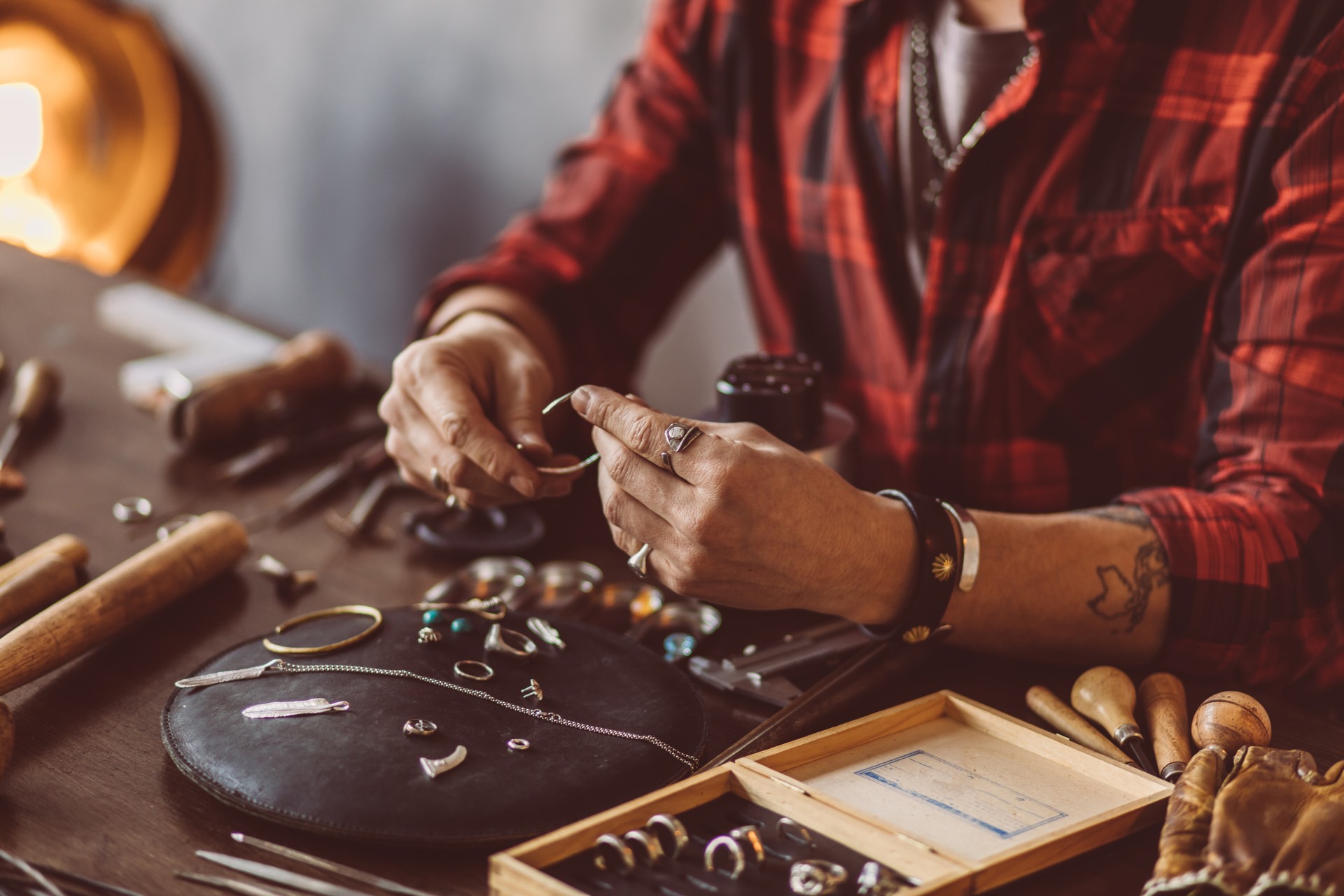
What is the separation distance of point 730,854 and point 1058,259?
0.91 m

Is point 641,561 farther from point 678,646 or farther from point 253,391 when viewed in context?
point 253,391

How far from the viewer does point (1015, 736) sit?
896 mm

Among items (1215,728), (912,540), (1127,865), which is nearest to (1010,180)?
(912,540)

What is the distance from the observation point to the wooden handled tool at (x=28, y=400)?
1516mm

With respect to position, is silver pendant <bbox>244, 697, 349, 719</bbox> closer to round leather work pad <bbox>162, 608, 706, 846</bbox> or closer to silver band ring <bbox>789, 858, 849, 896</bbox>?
round leather work pad <bbox>162, 608, 706, 846</bbox>

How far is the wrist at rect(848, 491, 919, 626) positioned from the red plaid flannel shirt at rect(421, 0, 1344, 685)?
0.26m

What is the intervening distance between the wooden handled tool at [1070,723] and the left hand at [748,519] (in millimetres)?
136

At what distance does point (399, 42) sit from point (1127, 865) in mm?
2900

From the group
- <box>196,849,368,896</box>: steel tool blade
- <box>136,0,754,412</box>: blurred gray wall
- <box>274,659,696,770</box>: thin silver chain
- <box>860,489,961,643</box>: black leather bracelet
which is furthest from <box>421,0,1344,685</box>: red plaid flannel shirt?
<box>136,0,754,412</box>: blurred gray wall

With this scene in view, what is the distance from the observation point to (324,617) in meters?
1.07

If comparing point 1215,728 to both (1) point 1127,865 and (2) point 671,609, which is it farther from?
(2) point 671,609

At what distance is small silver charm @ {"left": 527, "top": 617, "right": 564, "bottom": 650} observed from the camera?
3.32 feet

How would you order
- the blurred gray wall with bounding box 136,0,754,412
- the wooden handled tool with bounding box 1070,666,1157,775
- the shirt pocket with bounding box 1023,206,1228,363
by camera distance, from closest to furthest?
the wooden handled tool with bounding box 1070,666,1157,775 → the shirt pocket with bounding box 1023,206,1228,363 → the blurred gray wall with bounding box 136,0,754,412

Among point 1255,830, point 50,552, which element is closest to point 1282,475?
point 1255,830
